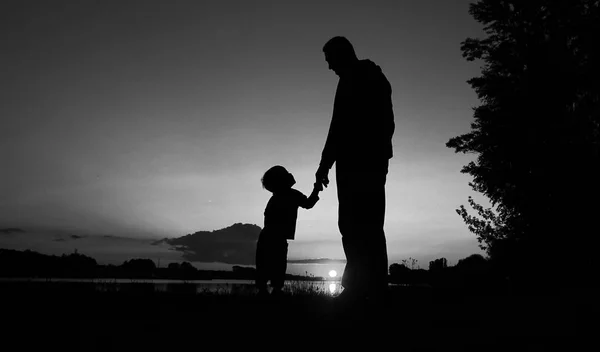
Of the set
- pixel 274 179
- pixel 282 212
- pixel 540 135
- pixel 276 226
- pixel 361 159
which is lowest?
pixel 276 226

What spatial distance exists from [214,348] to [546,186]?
14526 millimetres

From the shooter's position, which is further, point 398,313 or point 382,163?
point 382,163

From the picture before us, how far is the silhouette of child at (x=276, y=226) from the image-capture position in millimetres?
6895

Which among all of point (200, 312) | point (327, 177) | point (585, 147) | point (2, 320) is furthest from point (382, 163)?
point (585, 147)

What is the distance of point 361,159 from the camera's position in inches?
197

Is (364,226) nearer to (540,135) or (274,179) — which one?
(274,179)

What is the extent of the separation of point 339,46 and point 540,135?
39.6ft

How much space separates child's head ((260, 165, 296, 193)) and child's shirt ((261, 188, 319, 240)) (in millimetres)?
103

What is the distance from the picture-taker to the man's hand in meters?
5.39

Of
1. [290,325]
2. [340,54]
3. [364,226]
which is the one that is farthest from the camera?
[340,54]

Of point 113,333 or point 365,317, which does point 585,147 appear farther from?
point 113,333

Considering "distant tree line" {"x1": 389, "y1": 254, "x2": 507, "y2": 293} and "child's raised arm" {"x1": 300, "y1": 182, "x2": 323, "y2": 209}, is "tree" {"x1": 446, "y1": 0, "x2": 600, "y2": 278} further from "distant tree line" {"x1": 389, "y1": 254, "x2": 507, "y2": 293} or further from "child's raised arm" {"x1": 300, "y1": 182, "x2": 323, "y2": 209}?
"child's raised arm" {"x1": 300, "y1": 182, "x2": 323, "y2": 209}

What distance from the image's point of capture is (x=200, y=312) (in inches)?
159

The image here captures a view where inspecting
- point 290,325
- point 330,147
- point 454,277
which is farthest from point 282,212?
point 454,277
